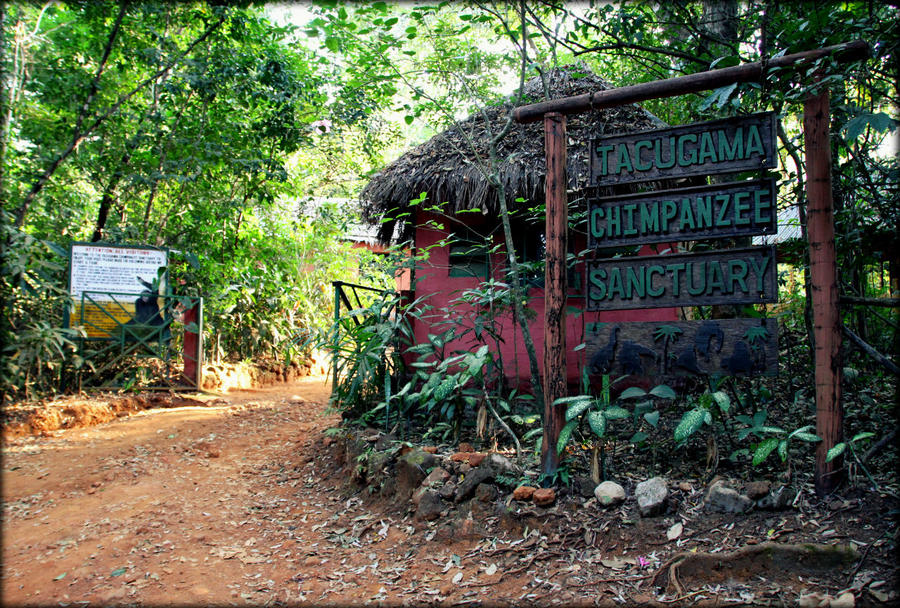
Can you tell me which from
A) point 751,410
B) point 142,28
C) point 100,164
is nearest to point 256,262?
point 100,164

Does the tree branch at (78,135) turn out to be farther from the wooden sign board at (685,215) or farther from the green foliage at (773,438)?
the green foliage at (773,438)

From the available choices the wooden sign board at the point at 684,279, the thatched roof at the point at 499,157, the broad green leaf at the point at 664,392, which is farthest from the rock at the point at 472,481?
the thatched roof at the point at 499,157

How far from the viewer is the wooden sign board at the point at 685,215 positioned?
118 inches

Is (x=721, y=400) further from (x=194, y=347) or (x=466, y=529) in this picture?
(x=194, y=347)

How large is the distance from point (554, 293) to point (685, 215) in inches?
35.3

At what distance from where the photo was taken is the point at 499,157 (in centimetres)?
590

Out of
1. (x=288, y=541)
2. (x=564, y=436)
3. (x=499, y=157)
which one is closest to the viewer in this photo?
(x=564, y=436)

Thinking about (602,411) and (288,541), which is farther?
(288,541)

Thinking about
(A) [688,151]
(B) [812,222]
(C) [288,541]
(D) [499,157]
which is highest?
(D) [499,157]

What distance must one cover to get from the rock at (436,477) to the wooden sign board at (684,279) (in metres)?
1.61

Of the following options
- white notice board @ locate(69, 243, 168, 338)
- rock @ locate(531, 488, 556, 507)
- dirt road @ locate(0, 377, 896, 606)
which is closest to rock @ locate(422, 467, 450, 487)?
dirt road @ locate(0, 377, 896, 606)

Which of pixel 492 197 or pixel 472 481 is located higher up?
pixel 492 197

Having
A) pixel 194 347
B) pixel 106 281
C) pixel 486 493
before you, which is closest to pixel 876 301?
pixel 486 493

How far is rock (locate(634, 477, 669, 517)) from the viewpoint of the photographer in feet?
9.93
